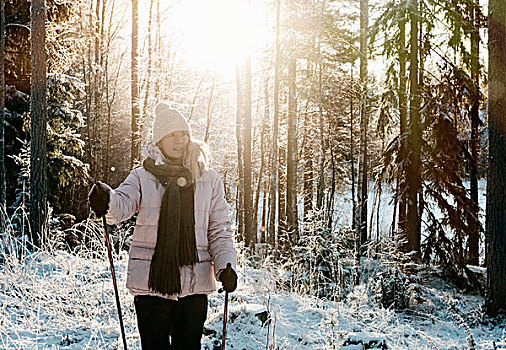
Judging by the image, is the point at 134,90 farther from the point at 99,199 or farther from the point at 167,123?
the point at 99,199

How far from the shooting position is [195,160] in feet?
9.34

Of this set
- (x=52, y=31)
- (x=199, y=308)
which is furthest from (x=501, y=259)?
(x=52, y=31)

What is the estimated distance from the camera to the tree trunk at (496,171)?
897 cm

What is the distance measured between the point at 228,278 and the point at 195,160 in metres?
0.80

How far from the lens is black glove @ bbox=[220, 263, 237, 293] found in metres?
2.69

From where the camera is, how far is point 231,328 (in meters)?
4.39

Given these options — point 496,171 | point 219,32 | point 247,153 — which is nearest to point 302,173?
point 219,32

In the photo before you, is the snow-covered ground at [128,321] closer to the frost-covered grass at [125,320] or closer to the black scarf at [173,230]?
the frost-covered grass at [125,320]

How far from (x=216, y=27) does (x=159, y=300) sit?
1434 centimetres

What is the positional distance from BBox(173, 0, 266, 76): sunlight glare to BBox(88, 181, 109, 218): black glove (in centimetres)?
→ 1143

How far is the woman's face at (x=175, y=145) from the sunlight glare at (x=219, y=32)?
11.0 m

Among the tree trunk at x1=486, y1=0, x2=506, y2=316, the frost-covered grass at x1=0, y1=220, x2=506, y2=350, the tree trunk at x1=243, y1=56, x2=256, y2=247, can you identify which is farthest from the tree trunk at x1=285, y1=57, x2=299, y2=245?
the frost-covered grass at x1=0, y1=220, x2=506, y2=350

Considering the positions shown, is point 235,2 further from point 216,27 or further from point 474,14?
point 474,14

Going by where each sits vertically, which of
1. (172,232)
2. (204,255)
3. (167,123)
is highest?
(167,123)
